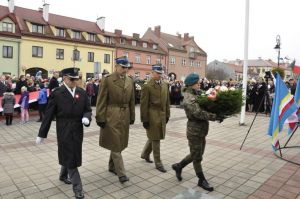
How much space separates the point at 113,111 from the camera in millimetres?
4965

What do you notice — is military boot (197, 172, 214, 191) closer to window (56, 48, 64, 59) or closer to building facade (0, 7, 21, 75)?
building facade (0, 7, 21, 75)

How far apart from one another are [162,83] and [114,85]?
3.80ft

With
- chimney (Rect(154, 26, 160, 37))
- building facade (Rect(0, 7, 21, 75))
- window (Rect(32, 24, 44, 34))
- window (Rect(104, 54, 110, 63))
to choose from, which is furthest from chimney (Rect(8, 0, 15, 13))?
chimney (Rect(154, 26, 160, 37))

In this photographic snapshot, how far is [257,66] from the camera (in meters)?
104

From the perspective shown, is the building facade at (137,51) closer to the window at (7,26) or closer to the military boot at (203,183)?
the window at (7,26)

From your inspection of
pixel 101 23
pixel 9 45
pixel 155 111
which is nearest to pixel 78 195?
pixel 155 111

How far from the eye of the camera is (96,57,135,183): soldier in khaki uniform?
490cm

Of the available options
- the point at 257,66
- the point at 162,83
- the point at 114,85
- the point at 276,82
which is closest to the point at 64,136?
the point at 114,85

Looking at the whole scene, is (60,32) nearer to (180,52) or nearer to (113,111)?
(180,52)

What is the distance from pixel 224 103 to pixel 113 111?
1.83 metres

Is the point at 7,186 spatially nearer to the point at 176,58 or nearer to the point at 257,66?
the point at 176,58

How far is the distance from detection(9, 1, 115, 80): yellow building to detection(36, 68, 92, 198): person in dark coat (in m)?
31.3

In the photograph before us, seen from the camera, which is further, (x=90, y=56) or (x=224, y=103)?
(x=90, y=56)

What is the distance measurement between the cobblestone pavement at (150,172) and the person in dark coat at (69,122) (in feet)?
1.61
